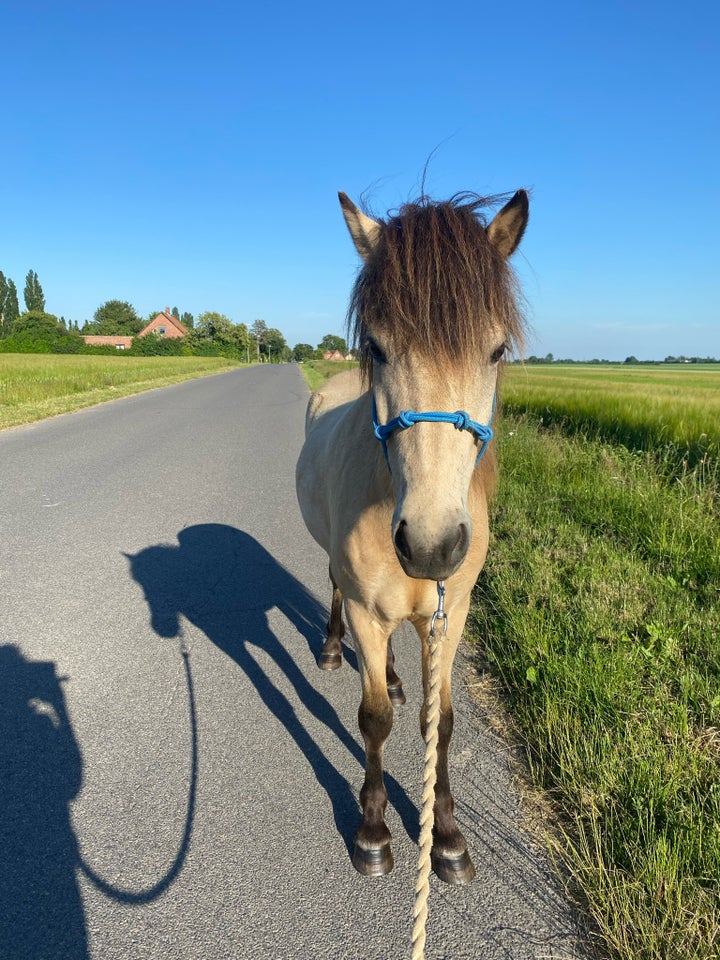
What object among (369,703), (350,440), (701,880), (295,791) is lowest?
(295,791)

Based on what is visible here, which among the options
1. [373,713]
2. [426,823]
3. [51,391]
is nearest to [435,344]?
[426,823]

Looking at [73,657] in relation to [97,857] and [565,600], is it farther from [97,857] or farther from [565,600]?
[565,600]

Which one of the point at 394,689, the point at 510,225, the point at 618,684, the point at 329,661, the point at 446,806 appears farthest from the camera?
the point at 329,661

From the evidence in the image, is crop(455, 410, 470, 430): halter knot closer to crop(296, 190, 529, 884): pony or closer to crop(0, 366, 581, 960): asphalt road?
crop(296, 190, 529, 884): pony

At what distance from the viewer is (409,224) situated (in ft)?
5.68

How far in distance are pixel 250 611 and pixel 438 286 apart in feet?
10.2

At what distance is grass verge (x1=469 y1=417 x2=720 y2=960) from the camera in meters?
1.67

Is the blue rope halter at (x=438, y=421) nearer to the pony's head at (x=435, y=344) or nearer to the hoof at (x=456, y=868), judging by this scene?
the pony's head at (x=435, y=344)

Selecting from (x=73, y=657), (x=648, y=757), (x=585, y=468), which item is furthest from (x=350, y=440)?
(x=585, y=468)

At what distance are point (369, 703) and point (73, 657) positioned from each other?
217 centimetres

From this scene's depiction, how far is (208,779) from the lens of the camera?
2.41 meters

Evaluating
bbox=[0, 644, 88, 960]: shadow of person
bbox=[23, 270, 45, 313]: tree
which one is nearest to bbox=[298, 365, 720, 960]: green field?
bbox=[0, 644, 88, 960]: shadow of person

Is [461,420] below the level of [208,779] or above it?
above

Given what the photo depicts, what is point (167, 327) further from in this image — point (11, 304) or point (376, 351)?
point (376, 351)
